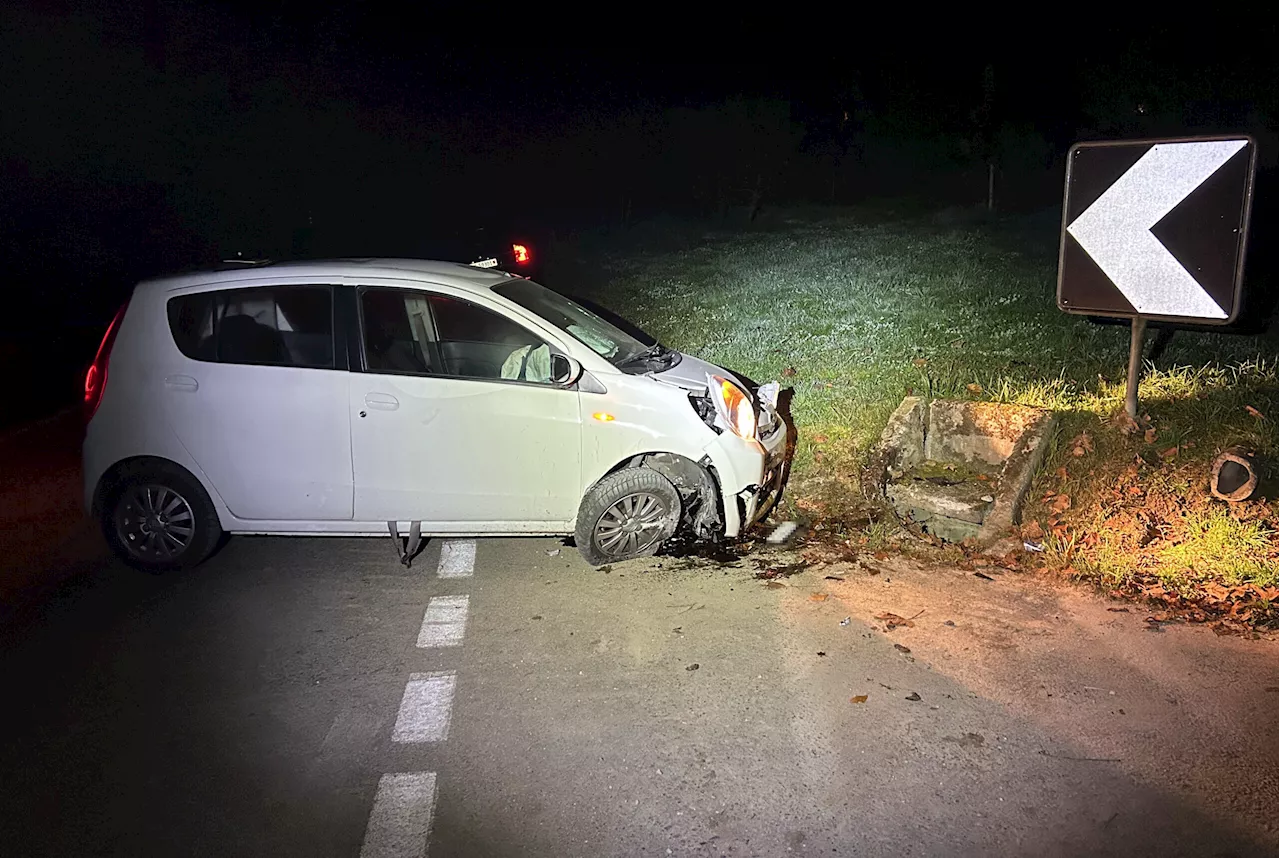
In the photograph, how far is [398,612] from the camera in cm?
491

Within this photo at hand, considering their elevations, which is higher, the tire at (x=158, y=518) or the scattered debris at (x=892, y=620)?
the tire at (x=158, y=518)

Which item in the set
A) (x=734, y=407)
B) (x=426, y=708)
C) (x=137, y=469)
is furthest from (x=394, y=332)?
(x=426, y=708)

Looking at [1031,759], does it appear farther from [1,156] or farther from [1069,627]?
[1,156]

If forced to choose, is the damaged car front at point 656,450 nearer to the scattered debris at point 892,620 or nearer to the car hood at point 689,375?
the car hood at point 689,375

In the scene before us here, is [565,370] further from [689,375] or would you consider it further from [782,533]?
[782,533]

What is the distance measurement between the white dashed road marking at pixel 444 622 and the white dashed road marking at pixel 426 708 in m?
0.32

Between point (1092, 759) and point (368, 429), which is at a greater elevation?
point (368, 429)

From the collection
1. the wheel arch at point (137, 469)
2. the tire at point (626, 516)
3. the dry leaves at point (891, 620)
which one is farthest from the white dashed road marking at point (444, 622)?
the dry leaves at point (891, 620)

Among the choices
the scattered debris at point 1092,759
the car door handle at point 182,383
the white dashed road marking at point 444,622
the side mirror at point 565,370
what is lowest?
the scattered debris at point 1092,759

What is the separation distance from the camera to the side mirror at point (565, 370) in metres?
5.17

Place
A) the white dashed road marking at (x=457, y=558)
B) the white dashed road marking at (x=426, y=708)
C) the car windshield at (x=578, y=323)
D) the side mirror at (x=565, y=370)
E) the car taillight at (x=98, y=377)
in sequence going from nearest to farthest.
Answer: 1. the white dashed road marking at (x=426, y=708)
2. the side mirror at (x=565, y=370)
3. the car taillight at (x=98, y=377)
4. the white dashed road marking at (x=457, y=558)
5. the car windshield at (x=578, y=323)

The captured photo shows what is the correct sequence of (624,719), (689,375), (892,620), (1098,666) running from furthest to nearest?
1. (689,375)
2. (892,620)
3. (1098,666)
4. (624,719)

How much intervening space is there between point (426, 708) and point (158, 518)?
247 centimetres

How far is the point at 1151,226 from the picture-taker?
5.30 m
